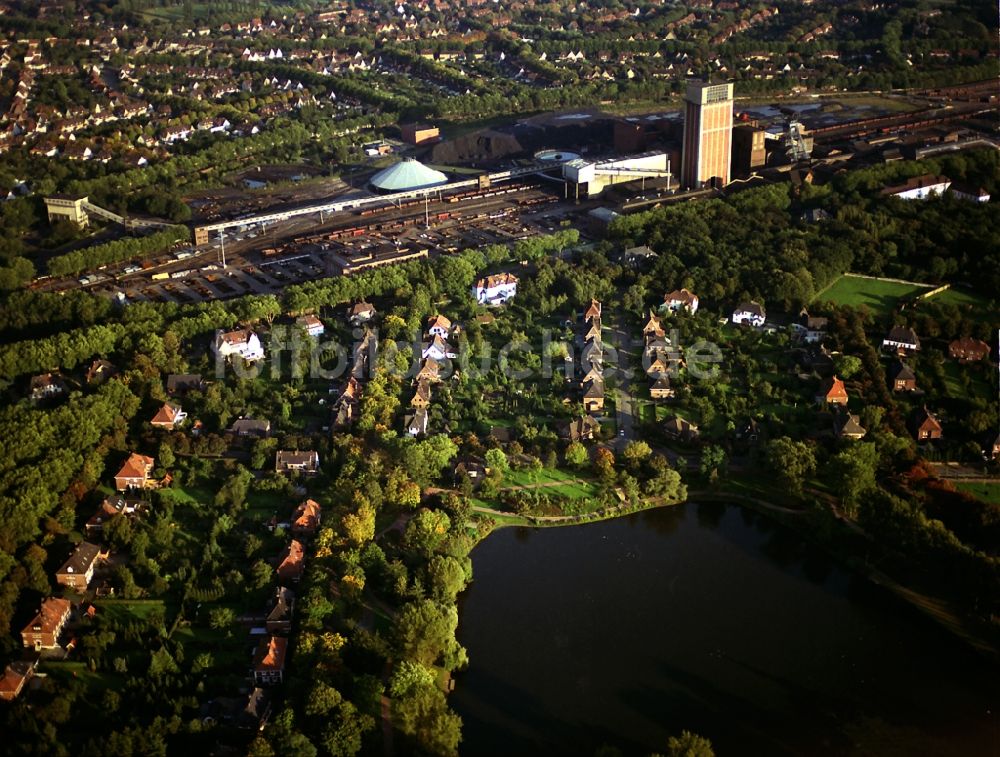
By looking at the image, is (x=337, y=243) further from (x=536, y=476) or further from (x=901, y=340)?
(x=901, y=340)

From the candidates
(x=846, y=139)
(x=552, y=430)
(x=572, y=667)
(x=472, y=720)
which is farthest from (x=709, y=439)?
(x=846, y=139)

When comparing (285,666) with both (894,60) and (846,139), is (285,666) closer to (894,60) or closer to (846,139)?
(846,139)

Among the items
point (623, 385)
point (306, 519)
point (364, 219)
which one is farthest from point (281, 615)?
point (364, 219)

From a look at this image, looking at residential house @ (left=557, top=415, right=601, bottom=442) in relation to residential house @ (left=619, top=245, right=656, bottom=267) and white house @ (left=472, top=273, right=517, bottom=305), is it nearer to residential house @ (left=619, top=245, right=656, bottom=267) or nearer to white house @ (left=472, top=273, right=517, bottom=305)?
white house @ (left=472, top=273, right=517, bottom=305)

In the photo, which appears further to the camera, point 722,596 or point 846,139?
point 846,139

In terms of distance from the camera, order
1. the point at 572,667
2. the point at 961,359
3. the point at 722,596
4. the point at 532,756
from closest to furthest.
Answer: the point at 532,756, the point at 572,667, the point at 722,596, the point at 961,359

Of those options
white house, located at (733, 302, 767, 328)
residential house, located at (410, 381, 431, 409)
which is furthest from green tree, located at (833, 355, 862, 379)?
residential house, located at (410, 381, 431, 409)
